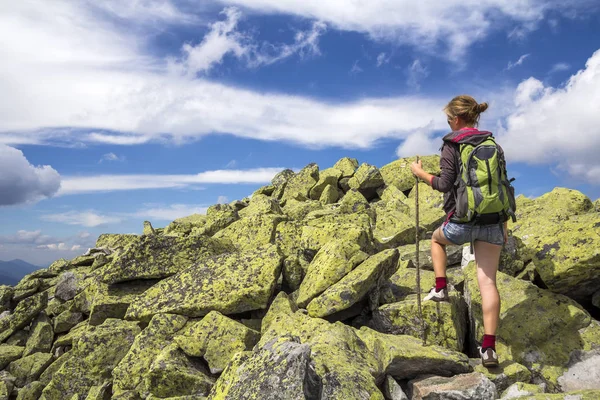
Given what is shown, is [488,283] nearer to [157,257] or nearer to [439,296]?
[439,296]

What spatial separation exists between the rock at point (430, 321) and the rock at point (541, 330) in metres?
0.41

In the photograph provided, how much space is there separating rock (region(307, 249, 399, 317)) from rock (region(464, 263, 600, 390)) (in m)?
2.22

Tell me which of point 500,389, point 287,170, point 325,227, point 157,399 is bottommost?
point 157,399

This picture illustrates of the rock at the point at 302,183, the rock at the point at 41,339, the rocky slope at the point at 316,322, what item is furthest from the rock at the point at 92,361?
the rock at the point at 302,183

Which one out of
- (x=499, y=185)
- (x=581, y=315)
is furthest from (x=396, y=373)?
(x=581, y=315)

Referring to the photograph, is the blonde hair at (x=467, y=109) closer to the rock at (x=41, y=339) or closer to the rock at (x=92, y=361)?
the rock at (x=92, y=361)

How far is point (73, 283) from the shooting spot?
19250mm

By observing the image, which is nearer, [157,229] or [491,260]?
[491,260]

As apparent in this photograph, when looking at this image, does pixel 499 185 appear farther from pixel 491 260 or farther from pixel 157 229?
pixel 157 229

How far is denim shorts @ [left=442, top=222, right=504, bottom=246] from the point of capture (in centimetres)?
931

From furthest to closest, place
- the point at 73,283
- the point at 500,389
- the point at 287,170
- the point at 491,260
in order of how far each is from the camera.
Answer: the point at 287,170, the point at 73,283, the point at 491,260, the point at 500,389

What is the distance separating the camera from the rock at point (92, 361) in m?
12.9

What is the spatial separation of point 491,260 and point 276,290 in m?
6.32

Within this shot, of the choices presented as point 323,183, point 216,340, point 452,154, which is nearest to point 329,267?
point 216,340
